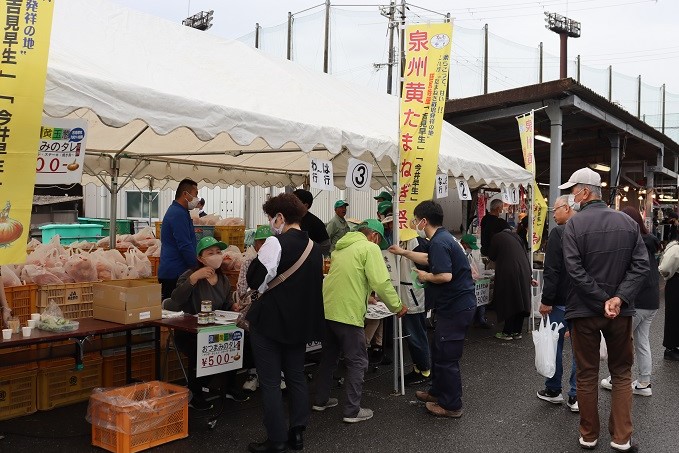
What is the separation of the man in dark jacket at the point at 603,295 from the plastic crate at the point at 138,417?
3072 mm

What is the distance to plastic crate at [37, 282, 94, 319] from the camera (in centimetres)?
503

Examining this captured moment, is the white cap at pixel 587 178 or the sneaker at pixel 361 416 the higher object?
the white cap at pixel 587 178

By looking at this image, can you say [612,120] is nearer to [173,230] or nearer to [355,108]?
[355,108]

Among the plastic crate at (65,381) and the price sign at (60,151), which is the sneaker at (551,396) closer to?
the plastic crate at (65,381)

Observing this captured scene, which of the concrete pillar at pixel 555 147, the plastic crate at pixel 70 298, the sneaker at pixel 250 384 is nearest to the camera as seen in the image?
the plastic crate at pixel 70 298

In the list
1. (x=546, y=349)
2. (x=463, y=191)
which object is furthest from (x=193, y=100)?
(x=463, y=191)

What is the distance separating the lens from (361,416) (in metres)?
5.20

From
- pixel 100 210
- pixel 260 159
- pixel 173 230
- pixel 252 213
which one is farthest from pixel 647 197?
pixel 100 210

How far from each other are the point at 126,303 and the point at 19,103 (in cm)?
186

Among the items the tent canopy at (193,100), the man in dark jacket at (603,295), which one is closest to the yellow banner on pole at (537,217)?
the tent canopy at (193,100)

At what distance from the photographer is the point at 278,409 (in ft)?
13.9

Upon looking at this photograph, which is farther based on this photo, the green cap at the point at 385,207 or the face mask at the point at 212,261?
the green cap at the point at 385,207

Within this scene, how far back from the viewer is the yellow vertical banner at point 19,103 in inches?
137

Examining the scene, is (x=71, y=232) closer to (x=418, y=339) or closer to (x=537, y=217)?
(x=537, y=217)
